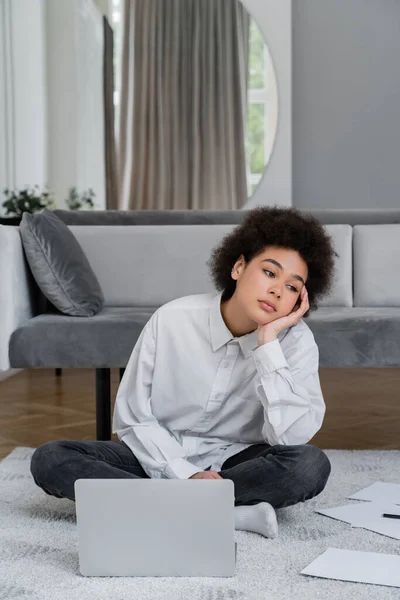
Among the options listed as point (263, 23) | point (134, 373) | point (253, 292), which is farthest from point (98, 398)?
point (263, 23)

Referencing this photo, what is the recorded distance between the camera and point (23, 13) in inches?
190

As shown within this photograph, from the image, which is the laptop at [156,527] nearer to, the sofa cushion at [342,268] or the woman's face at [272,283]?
the woman's face at [272,283]

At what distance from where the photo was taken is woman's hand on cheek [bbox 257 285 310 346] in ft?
5.77

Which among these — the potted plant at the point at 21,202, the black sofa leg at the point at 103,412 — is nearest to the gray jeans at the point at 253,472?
the black sofa leg at the point at 103,412

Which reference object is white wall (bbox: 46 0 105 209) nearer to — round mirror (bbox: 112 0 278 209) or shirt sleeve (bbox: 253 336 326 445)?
round mirror (bbox: 112 0 278 209)

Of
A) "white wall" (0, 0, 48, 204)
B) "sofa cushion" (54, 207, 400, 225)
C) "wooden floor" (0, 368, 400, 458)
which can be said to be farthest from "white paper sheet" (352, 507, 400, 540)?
"white wall" (0, 0, 48, 204)

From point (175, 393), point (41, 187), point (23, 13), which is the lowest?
point (175, 393)

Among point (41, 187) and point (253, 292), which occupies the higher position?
point (41, 187)

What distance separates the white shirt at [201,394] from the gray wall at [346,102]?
10.2ft

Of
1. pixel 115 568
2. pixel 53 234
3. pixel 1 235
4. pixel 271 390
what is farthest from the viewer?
pixel 53 234

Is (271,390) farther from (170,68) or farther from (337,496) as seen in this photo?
(170,68)

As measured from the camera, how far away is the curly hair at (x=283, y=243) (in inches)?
73.1

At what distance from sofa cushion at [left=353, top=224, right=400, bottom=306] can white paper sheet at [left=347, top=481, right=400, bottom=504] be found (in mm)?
1019

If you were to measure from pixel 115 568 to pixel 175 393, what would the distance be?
464 millimetres
